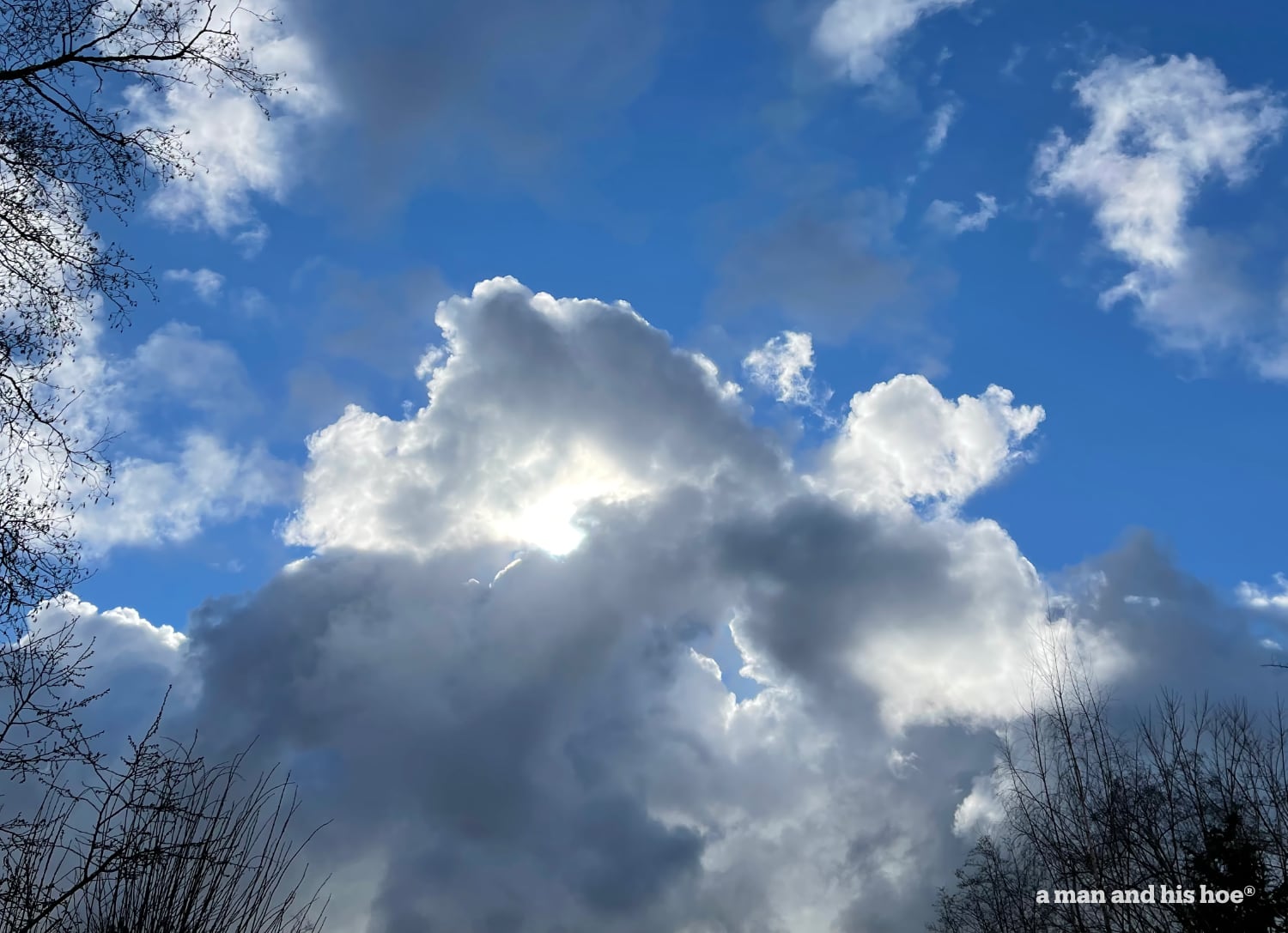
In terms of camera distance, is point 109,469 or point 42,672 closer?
point 42,672

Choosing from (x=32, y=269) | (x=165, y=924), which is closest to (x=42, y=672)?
(x=165, y=924)

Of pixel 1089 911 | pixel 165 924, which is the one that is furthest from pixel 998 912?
pixel 165 924

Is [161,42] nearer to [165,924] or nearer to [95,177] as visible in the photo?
[95,177]

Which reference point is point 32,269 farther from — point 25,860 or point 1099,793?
point 1099,793

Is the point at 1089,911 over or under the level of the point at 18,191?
under

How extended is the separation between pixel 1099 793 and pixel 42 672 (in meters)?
17.6

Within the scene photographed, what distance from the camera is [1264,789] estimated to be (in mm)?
15805

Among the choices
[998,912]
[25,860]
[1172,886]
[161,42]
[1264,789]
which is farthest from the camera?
[998,912]

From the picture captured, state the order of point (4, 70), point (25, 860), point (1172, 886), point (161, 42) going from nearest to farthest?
point (25, 860), point (4, 70), point (161, 42), point (1172, 886)

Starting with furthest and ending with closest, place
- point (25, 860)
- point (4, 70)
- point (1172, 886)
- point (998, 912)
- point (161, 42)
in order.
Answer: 1. point (998, 912)
2. point (1172, 886)
3. point (161, 42)
4. point (4, 70)
5. point (25, 860)

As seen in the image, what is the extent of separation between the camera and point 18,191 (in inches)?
303

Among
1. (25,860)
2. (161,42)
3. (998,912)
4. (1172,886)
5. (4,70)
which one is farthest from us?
(998,912)

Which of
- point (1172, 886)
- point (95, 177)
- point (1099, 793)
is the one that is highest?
point (95, 177)

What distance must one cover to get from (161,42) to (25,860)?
304 inches
